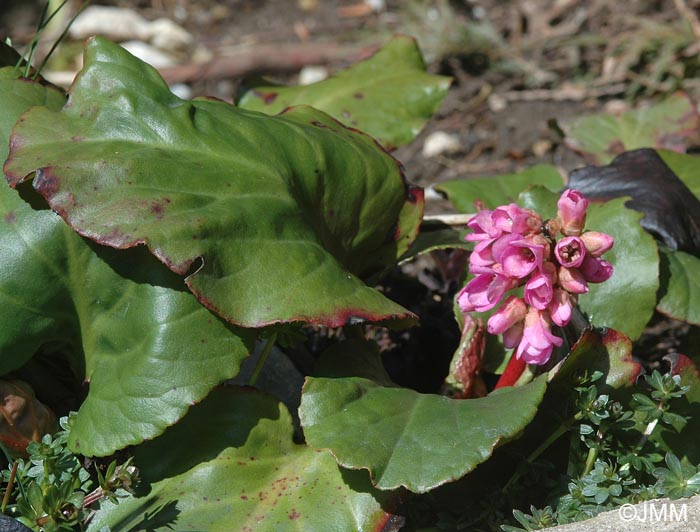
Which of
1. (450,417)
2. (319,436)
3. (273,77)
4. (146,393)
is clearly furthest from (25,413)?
(273,77)

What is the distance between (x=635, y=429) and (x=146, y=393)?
0.85 metres

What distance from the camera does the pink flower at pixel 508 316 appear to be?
1477 millimetres

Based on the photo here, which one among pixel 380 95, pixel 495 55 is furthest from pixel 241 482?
pixel 495 55

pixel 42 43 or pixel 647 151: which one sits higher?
pixel 647 151

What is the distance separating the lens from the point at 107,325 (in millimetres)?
1553

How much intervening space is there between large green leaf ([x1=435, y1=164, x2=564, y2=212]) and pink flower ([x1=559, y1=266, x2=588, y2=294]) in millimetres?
650

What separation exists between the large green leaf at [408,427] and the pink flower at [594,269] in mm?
188

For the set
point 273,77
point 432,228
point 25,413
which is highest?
point 25,413

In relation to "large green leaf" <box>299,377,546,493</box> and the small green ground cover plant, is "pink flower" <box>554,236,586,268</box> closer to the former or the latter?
the small green ground cover plant

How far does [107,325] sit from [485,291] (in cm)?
66

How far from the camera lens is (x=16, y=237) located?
1.54 metres

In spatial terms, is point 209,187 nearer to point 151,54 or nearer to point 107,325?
point 107,325

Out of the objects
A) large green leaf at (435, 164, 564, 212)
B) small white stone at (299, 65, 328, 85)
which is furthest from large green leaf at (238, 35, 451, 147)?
small white stone at (299, 65, 328, 85)

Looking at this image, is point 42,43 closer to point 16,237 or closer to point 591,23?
point 591,23
